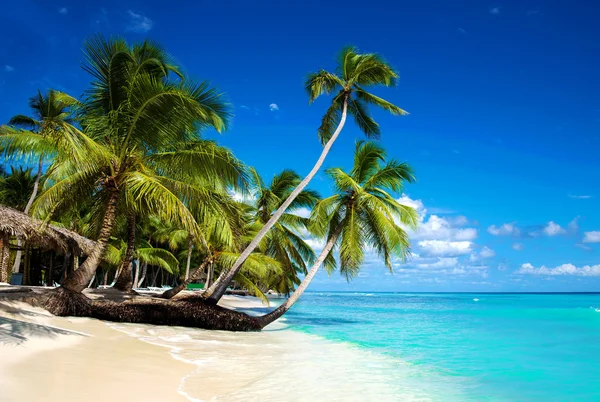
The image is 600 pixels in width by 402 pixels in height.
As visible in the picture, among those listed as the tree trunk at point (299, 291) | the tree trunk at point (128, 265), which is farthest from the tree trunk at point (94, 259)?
the tree trunk at point (299, 291)

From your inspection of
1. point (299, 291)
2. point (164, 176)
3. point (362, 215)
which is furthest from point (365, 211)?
point (164, 176)

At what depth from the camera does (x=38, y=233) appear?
1135 cm

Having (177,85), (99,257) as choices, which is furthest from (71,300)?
(177,85)

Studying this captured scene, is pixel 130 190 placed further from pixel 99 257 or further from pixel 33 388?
pixel 33 388

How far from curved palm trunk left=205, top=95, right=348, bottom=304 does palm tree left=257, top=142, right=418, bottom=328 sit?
2.99 feet

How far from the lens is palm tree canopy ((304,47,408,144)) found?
1379cm

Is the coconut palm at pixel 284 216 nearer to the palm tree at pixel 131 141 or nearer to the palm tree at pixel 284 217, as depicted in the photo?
the palm tree at pixel 284 217

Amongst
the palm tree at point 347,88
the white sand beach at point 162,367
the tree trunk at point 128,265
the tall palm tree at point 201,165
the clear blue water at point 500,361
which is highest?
the palm tree at point 347,88

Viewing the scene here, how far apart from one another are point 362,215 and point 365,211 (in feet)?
0.84

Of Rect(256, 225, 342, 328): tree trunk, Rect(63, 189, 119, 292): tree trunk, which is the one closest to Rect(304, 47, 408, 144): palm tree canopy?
Rect(256, 225, 342, 328): tree trunk

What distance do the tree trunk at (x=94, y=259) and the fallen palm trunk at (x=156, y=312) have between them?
0.21 metres

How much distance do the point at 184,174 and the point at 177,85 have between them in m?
2.26

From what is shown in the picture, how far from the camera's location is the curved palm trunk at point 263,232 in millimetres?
12461

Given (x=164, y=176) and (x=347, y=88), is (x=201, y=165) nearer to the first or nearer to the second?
(x=164, y=176)
